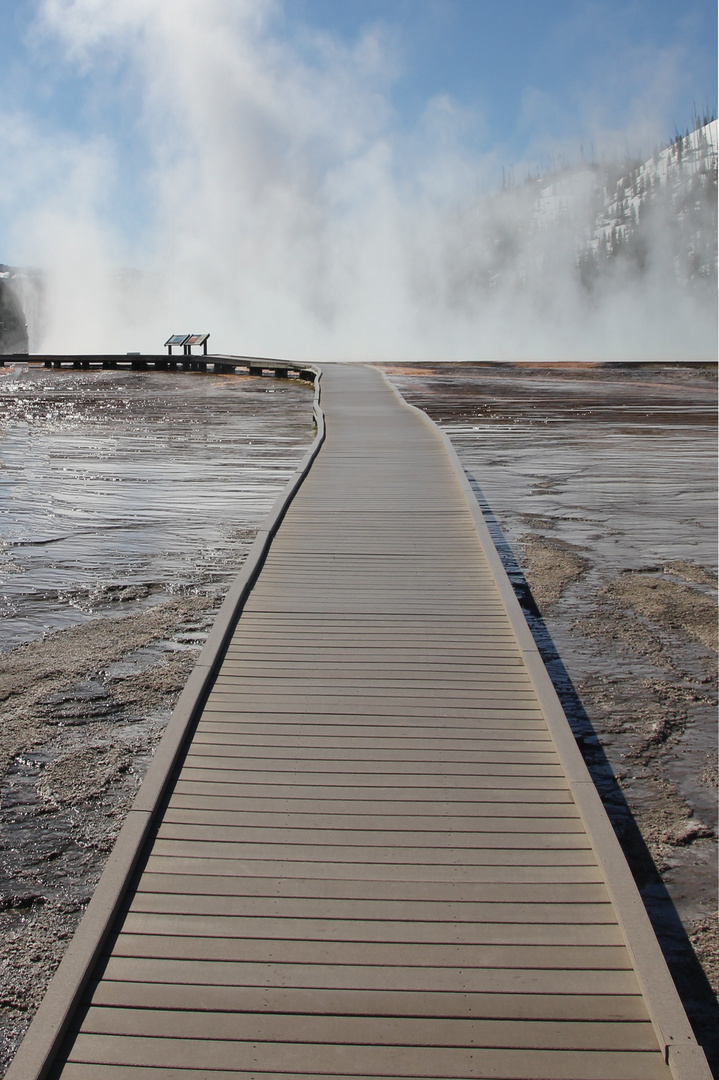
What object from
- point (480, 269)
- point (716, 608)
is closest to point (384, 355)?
point (480, 269)

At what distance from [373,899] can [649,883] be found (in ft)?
5.49

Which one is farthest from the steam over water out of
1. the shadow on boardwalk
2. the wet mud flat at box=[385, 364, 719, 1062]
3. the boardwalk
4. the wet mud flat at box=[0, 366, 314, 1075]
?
the shadow on boardwalk

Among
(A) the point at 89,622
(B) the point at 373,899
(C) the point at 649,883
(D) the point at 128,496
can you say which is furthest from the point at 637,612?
(D) the point at 128,496

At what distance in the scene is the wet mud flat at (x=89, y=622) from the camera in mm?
4457

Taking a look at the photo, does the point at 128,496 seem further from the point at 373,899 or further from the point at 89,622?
the point at 373,899

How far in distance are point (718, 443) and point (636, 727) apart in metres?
13.0

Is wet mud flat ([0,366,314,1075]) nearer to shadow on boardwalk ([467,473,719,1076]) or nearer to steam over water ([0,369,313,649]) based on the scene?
steam over water ([0,369,313,649])

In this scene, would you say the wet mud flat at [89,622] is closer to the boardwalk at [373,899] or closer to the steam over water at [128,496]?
the steam over water at [128,496]

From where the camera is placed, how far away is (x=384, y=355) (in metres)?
105

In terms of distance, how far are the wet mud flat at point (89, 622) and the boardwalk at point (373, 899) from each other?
2.34 ft

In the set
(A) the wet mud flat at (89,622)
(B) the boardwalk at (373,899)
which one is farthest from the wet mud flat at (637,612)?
(A) the wet mud flat at (89,622)

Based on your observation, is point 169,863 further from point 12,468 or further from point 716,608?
point 12,468

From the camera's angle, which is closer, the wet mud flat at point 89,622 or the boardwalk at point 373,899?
the boardwalk at point 373,899

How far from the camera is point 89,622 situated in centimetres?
783
